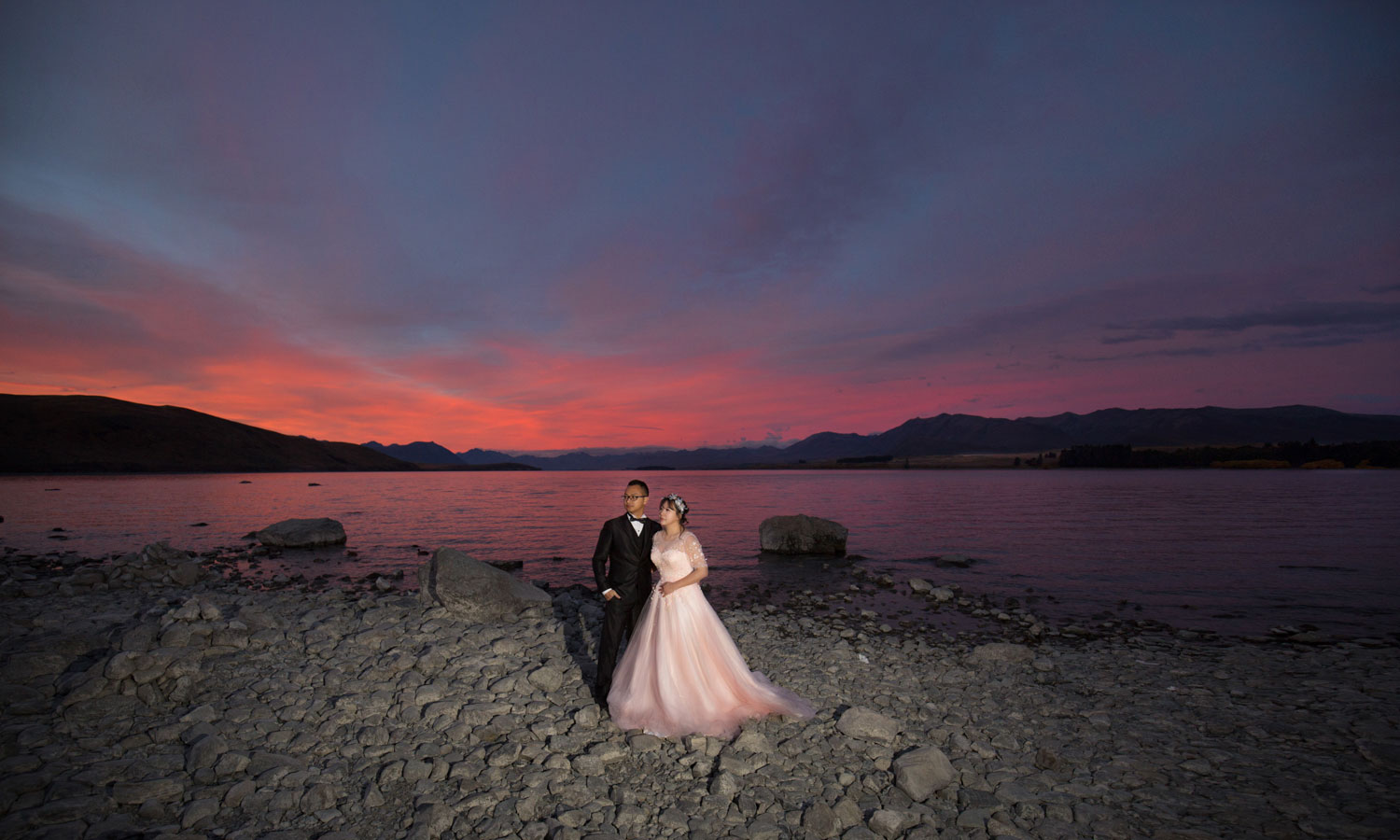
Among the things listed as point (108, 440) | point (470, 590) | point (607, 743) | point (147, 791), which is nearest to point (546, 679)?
point (607, 743)

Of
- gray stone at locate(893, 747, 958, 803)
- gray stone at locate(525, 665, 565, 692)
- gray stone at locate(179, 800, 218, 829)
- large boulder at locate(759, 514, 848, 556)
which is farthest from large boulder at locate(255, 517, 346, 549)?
gray stone at locate(893, 747, 958, 803)

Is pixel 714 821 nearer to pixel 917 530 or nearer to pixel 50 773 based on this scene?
pixel 50 773

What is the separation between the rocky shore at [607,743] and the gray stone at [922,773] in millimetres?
30

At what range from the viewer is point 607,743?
7793 millimetres

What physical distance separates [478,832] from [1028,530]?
136 feet

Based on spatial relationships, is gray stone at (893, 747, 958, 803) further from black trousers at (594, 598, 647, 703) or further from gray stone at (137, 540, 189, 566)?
gray stone at (137, 540, 189, 566)

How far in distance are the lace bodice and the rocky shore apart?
7.28 ft

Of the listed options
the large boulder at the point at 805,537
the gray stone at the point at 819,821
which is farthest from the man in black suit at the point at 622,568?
the large boulder at the point at 805,537

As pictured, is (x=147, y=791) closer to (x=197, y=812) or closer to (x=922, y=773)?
(x=197, y=812)

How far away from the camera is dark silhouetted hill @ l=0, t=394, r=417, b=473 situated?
462ft

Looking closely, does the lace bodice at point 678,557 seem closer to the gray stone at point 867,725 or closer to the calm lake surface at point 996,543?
the gray stone at point 867,725

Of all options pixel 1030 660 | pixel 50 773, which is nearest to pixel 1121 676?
pixel 1030 660

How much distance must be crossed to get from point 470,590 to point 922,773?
1093 cm

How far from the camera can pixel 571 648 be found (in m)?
11.9
